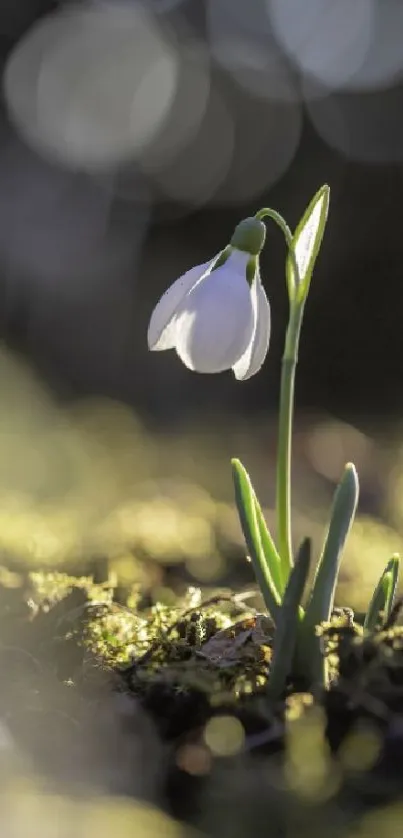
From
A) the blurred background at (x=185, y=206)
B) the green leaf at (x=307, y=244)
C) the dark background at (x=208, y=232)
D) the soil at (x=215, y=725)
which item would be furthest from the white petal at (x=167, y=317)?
the dark background at (x=208, y=232)

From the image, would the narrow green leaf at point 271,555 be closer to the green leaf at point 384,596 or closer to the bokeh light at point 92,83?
the green leaf at point 384,596

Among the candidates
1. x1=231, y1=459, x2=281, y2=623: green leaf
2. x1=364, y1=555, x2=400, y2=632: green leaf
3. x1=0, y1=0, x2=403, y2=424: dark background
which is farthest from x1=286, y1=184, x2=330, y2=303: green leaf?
x1=0, y1=0, x2=403, y2=424: dark background

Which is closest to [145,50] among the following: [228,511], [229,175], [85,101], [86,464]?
[85,101]

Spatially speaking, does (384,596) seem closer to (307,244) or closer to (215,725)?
(215,725)

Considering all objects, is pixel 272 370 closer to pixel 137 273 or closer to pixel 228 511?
pixel 137 273

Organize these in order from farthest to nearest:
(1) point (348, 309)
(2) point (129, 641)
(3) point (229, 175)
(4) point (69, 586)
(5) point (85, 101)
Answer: (5) point (85, 101), (3) point (229, 175), (1) point (348, 309), (4) point (69, 586), (2) point (129, 641)
